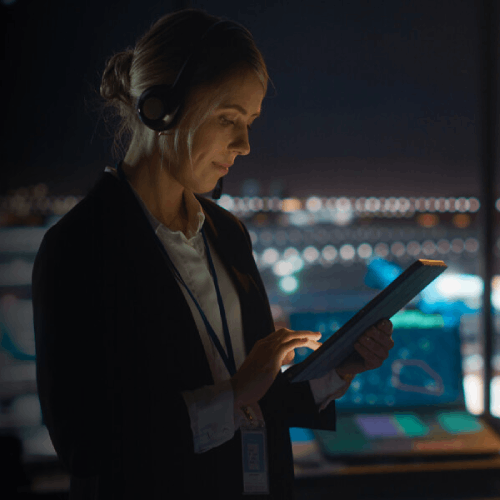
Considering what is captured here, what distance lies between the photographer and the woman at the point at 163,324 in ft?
2.24

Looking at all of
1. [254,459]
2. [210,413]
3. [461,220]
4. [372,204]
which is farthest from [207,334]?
[461,220]

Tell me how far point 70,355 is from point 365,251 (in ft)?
5.54

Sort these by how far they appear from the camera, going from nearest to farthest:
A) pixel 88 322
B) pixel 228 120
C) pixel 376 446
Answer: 1. pixel 88 322
2. pixel 228 120
3. pixel 376 446

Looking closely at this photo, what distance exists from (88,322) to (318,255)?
160cm

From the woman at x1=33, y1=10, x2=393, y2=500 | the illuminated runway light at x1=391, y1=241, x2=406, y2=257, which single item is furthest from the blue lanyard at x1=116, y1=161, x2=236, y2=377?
the illuminated runway light at x1=391, y1=241, x2=406, y2=257

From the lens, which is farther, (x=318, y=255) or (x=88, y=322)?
(x=318, y=255)

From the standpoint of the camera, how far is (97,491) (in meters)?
0.72

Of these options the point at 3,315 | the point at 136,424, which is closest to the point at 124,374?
the point at 136,424

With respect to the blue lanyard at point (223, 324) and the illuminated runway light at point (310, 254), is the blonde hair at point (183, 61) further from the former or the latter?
the illuminated runway light at point (310, 254)

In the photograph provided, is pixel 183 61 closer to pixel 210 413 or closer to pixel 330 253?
pixel 210 413

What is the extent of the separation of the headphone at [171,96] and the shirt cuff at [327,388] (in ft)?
1.97

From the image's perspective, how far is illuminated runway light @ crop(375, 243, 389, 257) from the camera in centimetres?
211

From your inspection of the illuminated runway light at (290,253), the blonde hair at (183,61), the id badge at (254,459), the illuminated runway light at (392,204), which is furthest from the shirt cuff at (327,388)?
the illuminated runway light at (392,204)

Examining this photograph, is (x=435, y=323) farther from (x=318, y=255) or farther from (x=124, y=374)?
(x=124, y=374)
